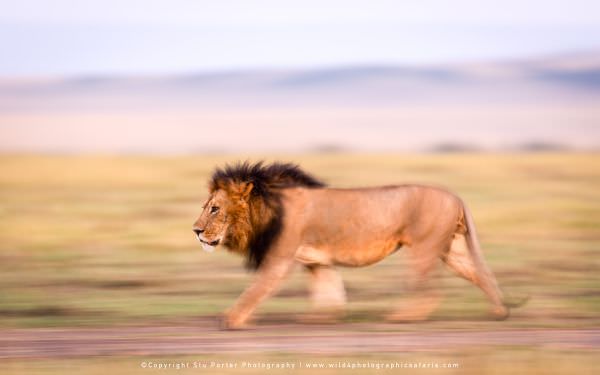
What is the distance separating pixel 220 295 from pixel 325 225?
2261mm

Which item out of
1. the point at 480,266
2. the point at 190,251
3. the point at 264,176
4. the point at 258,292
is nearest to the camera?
the point at 258,292

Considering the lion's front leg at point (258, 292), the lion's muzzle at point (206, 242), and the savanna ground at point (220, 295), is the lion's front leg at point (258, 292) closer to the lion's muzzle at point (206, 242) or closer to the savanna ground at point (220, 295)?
the savanna ground at point (220, 295)

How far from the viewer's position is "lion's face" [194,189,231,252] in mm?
9914

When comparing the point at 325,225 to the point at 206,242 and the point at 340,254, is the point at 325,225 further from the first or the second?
the point at 206,242

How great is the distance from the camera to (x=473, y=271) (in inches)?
405

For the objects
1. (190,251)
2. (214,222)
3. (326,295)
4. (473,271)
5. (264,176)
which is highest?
(190,251)

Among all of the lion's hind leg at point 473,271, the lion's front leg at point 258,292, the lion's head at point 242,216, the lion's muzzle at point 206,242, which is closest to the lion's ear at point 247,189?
the lion's head at point 242,216

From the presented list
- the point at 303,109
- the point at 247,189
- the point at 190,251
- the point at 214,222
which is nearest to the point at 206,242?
the point at 214,222

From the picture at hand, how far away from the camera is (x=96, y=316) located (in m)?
10.7

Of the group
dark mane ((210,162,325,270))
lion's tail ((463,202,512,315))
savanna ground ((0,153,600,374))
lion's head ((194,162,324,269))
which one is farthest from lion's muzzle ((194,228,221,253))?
lion's tail ((463,202,512,315))

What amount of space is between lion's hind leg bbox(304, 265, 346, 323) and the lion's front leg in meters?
0.42

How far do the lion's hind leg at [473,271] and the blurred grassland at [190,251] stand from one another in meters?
0.14

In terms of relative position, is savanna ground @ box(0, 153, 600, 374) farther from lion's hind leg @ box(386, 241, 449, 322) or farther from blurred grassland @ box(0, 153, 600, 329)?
lion's hind leg @ box(386, 241, 449, 322)

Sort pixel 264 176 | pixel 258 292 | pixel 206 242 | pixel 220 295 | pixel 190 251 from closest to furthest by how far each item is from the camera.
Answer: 1. pixel 258 292
2. pixel 206 242
3. pixel 264 176
4. pixel 220 295
5. pixel 190 251
